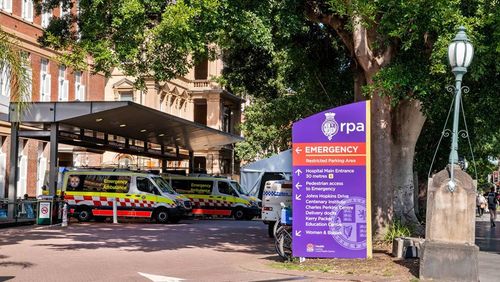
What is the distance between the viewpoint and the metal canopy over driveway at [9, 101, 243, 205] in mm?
25734

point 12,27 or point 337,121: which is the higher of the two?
point 12,27

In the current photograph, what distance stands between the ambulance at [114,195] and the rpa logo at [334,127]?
1668 cm

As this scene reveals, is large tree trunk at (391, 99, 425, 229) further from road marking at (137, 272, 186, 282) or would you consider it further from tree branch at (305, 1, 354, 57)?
road marking at (137, 272, 186, 282)

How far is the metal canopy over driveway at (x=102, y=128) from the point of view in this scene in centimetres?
2573

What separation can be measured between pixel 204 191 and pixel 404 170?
19149mm

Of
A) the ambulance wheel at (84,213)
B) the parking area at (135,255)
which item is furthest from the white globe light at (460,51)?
the ambulance wheel at (84,213)

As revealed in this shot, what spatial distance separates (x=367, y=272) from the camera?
12.4 metres

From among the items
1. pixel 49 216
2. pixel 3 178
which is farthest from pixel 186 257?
pixel 3 178

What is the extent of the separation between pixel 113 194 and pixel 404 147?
15.1m

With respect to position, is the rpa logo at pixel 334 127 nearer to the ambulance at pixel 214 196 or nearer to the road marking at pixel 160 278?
the road marking at pixel 160 278

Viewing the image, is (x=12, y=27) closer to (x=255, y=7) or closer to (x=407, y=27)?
(x=255, y=7)

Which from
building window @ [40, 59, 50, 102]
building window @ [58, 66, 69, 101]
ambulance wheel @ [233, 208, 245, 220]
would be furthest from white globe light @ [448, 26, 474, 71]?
building window @ [58, 66, 69, 101]

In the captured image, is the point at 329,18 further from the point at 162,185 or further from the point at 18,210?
the point at 18,210

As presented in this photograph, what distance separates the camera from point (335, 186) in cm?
1347
